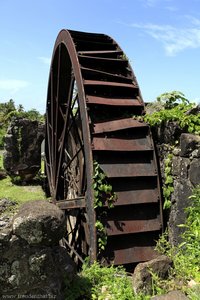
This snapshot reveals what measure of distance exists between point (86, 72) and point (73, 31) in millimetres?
1314

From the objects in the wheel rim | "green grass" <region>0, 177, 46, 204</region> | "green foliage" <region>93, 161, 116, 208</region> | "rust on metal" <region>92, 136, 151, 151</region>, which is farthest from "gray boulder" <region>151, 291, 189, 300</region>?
"green grass" <region>0, 177, 46, 204</region>

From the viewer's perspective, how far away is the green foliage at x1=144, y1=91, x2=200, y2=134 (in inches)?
170

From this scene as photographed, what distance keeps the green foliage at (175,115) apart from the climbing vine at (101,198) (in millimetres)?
1131

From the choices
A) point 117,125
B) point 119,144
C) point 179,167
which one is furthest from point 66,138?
point 179,167

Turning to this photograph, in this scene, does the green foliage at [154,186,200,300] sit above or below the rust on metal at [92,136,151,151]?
below

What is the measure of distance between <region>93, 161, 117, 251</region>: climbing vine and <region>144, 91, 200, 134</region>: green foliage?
3.71 ft

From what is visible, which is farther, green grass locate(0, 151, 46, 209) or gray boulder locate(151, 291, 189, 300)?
green grass locate(0, 151, 46, 209)

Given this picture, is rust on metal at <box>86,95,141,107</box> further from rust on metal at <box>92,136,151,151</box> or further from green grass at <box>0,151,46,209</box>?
green grass at <box>0,151,46,209</box>

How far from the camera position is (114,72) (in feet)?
20.8

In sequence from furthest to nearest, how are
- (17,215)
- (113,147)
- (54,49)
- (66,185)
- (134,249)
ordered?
(66,185) → (54,49) → (113,147) → (134,249) → (17,215)

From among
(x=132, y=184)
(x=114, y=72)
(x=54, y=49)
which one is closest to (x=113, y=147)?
(x=132, y=184)

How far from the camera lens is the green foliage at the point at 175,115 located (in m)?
4.32

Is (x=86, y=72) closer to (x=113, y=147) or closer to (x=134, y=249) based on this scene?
(x=113, y=147)

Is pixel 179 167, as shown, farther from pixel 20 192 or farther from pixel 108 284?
pixel 20 192
